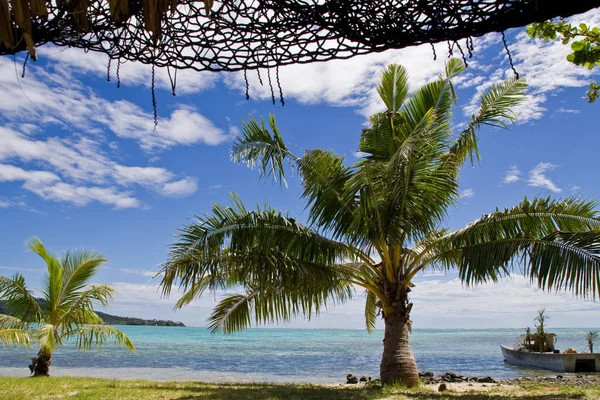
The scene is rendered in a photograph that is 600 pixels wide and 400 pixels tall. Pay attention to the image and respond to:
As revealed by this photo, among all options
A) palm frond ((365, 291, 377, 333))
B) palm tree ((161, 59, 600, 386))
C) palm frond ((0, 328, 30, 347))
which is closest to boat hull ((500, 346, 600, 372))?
palm frond ((365, 291, 377, 333))

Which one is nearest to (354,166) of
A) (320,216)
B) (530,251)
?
(320,216)

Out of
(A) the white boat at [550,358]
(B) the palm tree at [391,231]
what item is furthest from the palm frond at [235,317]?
(A) the white boat at [550,358]

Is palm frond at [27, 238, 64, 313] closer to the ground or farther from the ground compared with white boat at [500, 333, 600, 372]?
farther from the ground

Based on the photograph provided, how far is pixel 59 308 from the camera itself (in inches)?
503

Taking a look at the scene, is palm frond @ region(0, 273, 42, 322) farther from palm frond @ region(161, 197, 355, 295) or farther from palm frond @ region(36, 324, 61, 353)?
palm frond @ region(161, 197, 355, 295)

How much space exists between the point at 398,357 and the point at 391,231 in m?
2.48

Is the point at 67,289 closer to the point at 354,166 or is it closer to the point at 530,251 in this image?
the point at 354,166

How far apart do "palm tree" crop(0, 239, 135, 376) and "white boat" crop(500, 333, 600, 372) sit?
14.4 metres

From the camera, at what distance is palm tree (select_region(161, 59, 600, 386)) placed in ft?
27.1

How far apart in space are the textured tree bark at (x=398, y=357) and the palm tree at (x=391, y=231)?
0.02 metres

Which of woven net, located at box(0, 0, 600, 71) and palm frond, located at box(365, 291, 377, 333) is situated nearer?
woven net, located at box(0, 0, 600, 71)

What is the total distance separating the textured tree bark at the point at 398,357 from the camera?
934 cm

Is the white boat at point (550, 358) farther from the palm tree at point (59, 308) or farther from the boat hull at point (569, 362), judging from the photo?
the palm tree at point (59, 308)

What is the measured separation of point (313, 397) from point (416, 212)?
3.57m
